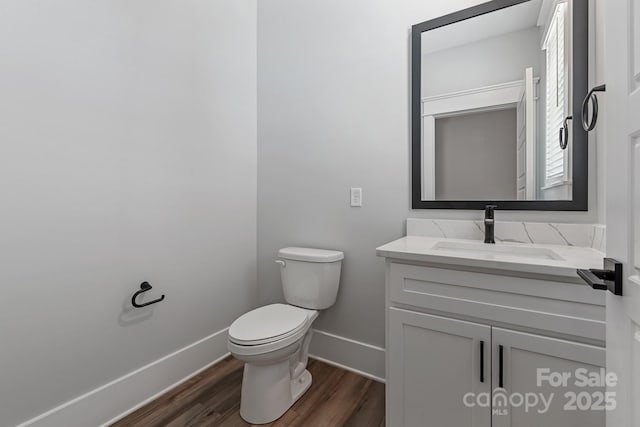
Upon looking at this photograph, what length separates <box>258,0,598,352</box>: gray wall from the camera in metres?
1.72

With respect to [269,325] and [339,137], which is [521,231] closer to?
[339,137]

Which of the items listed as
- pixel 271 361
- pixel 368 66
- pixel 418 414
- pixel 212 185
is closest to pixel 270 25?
pixel 368 66

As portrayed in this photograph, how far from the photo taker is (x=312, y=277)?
5.91 feet

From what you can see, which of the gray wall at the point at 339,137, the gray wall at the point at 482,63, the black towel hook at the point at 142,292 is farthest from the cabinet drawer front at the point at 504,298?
the black towel hook at the point at 142,292

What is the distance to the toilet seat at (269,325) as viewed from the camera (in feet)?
4.57

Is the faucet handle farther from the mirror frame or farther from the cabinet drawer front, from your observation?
the cabinet drawer front

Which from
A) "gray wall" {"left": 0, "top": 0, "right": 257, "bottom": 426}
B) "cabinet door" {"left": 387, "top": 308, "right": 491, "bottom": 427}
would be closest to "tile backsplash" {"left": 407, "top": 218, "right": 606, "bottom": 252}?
"cabinet door" {"left": 387, "top": 308, "right": 491, "bottom": 427}

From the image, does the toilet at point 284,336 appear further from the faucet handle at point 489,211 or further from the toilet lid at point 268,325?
the faucet handle at point 489,211

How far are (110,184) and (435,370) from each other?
1666 millimetres

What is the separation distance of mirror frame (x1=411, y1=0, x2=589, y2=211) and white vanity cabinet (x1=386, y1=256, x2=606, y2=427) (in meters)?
0.57

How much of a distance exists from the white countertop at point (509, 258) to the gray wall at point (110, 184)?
1225 millimetres

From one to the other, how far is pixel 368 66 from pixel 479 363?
162cm

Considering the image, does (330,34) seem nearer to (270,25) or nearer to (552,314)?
(270,25)

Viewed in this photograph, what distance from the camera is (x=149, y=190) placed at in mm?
1602
